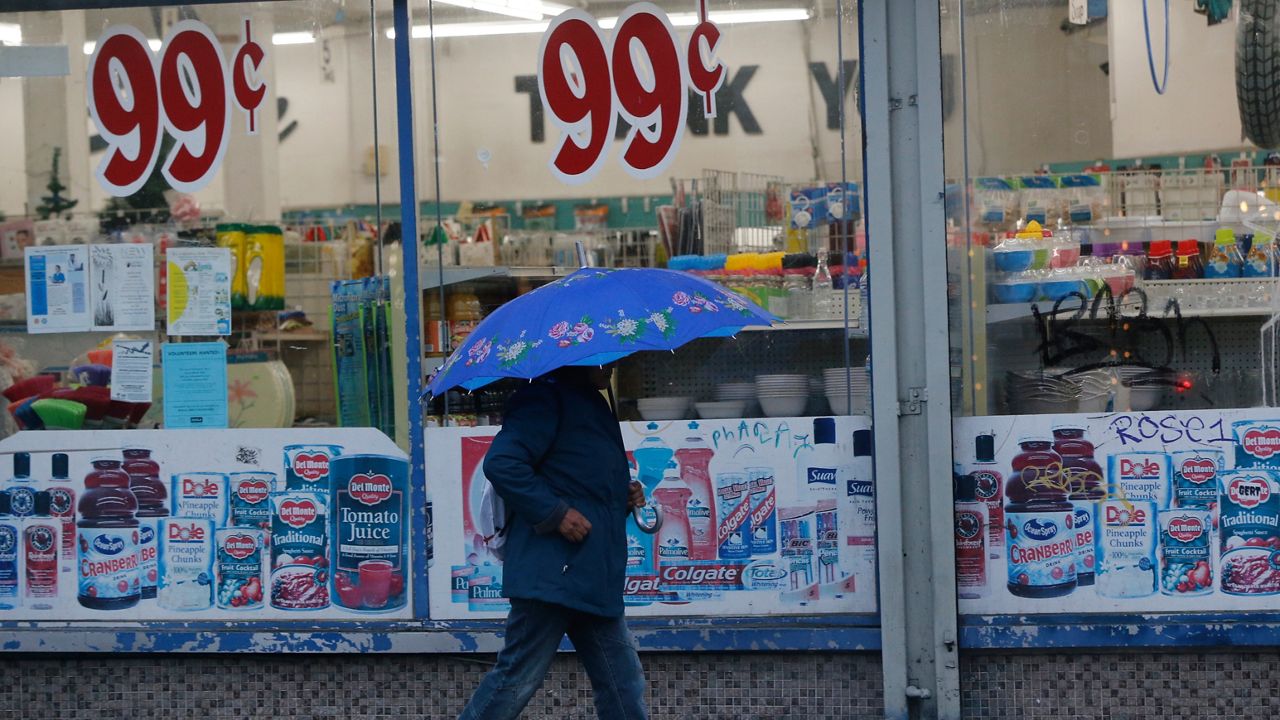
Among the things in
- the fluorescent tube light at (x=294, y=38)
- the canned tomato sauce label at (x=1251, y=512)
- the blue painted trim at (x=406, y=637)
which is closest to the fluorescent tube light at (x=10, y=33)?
the fluorescent tube light at (x=294, y=38)

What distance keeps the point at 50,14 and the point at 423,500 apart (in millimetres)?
2654

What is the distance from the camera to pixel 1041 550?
5508 mm

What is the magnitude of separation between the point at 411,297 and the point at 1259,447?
3.40m

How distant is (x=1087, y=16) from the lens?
584 cm

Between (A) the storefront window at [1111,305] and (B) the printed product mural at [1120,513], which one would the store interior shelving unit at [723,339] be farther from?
(B) the printed product mural at [1120,513]

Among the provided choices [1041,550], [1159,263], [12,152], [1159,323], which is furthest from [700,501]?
[12,152]

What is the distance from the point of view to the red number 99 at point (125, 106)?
5.98 meters

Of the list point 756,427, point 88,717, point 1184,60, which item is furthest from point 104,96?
point 1184,60

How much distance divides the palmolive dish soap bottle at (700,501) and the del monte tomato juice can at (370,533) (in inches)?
45.2

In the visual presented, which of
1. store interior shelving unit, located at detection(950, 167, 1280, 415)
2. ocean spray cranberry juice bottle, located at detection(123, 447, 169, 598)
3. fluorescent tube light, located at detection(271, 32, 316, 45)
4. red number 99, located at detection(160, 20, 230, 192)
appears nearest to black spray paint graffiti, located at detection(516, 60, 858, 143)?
store interior shelving unit, located at detection(950, 167, 1280, 415)

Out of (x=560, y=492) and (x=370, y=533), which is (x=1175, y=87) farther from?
(x=370, y=533)

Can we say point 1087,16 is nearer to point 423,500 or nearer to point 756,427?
point 756,427

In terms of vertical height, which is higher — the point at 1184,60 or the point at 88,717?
the point at 1184,60

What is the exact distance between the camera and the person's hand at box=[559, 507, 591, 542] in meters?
4.17
